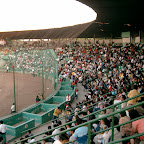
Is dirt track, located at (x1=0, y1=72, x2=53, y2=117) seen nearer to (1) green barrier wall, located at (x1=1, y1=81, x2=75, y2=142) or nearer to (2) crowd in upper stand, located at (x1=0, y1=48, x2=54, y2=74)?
(1) green barrier wall, located at (x1=1, y1=81, x2=75, y2=142)

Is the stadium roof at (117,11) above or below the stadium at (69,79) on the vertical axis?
above

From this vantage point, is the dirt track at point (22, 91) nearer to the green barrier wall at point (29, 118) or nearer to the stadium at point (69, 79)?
the stadium at point (69, 79)

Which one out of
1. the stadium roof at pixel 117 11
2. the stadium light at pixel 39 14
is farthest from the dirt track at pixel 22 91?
the stadium roof at pixel 117 11

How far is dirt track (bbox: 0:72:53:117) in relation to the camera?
14.2 m

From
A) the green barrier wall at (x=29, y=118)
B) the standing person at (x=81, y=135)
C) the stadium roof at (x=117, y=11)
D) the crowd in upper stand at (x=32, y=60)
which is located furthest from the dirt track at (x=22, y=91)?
the standing person at (x=81, y=135)

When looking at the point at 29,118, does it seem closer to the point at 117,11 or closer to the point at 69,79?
the point at 117,11

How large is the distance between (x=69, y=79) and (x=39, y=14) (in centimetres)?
1469

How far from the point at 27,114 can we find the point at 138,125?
9446 millimetres

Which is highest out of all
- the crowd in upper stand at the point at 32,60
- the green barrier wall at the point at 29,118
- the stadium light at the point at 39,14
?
the stadium light at the point at 39,14

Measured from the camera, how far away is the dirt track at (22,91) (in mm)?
14242

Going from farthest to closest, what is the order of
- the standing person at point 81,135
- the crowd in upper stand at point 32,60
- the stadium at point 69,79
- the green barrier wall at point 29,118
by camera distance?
the crowd in upper stand at point 32,60 → the green barrier wall at point 29,118 → the stadium at point 69,79 → the standing person at point 81,135

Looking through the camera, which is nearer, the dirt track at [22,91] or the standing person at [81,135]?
the standing person at [81,135]

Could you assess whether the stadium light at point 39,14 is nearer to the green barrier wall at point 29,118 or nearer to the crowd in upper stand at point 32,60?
the green barrier wall at point 29,118

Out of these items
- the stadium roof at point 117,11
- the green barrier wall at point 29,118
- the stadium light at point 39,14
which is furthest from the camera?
the green barrier wall at point 29,118
